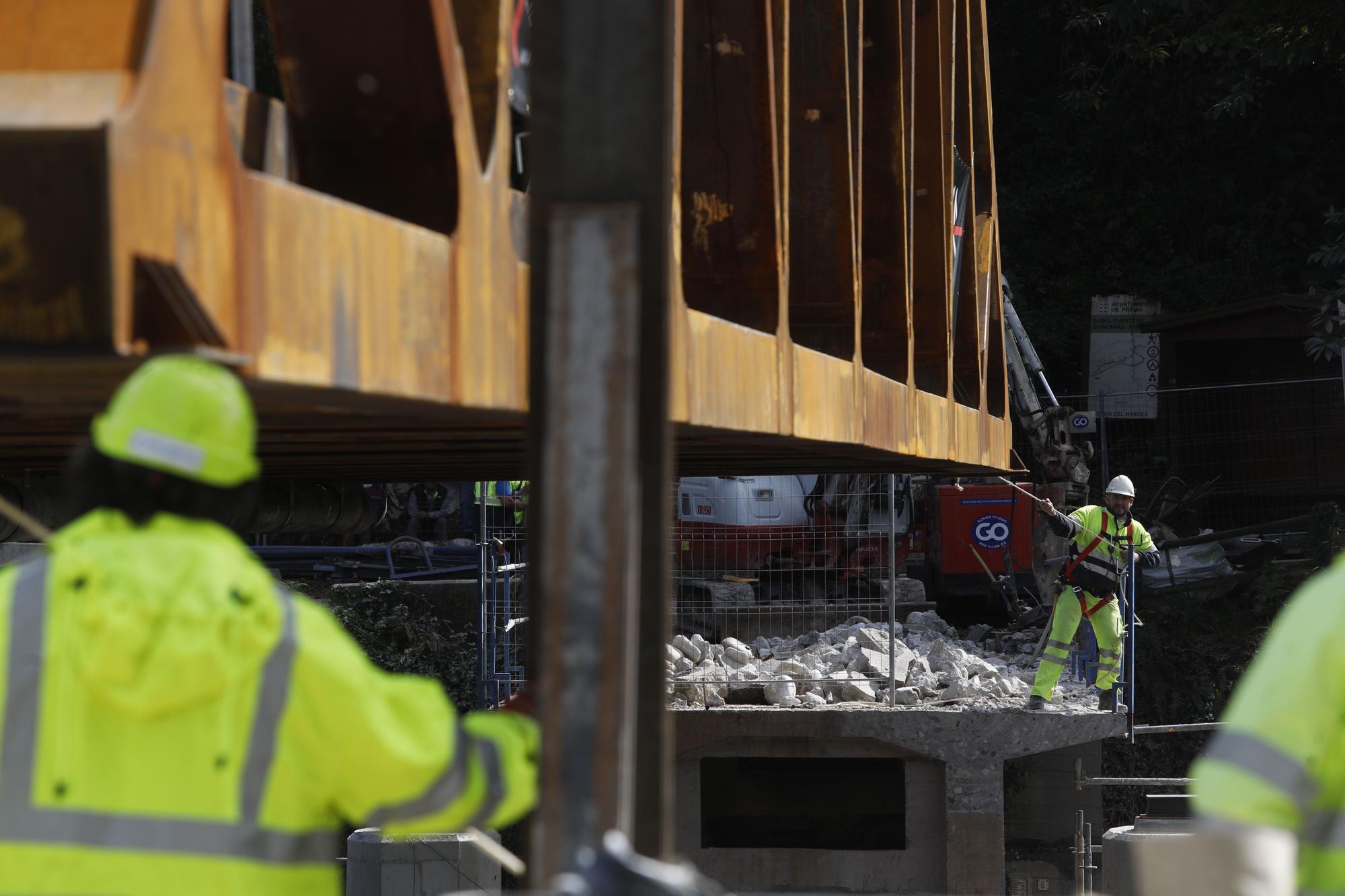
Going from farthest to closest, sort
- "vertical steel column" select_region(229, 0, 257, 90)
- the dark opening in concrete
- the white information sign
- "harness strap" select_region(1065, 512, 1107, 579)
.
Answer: the white information sign → the dark opening in concrete → "harness strap" select_region(1065, 512, 1107, 579) → "vertical steel column" select_region(229, 0, 257, 90)

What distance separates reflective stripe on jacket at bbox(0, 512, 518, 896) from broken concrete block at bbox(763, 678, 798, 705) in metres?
10.7

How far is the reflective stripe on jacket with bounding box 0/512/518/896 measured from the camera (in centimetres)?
239

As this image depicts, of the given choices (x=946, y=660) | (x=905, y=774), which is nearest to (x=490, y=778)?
(x=905, y=774)

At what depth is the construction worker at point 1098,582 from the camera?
12.3 meters

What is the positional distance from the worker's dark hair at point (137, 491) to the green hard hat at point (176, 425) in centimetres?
1

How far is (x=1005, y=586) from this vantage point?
18797 mm

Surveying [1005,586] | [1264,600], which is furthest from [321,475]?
[1264,600]

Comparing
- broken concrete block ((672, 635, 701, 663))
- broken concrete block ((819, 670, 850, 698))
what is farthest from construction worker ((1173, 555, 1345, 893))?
broken concrete block ((672, 635, 701, 663))

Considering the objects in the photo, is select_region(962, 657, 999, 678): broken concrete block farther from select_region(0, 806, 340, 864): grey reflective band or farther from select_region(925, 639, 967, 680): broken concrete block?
select_region(0, 806, 340, 864): grey reflective band

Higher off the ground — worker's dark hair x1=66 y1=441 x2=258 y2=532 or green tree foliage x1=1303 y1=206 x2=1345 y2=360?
green tree foliage x1=1303 y1=206 x2=1345 y2=360

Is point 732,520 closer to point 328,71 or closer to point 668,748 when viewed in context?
point 328,71

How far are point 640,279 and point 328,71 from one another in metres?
1.51

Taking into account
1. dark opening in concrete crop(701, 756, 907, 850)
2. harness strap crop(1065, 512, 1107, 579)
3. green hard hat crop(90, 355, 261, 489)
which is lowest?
dark opening in concrete crop(701, 756, 907, 850)

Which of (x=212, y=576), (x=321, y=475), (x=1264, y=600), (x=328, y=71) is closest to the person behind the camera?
(x=212, y=576)
